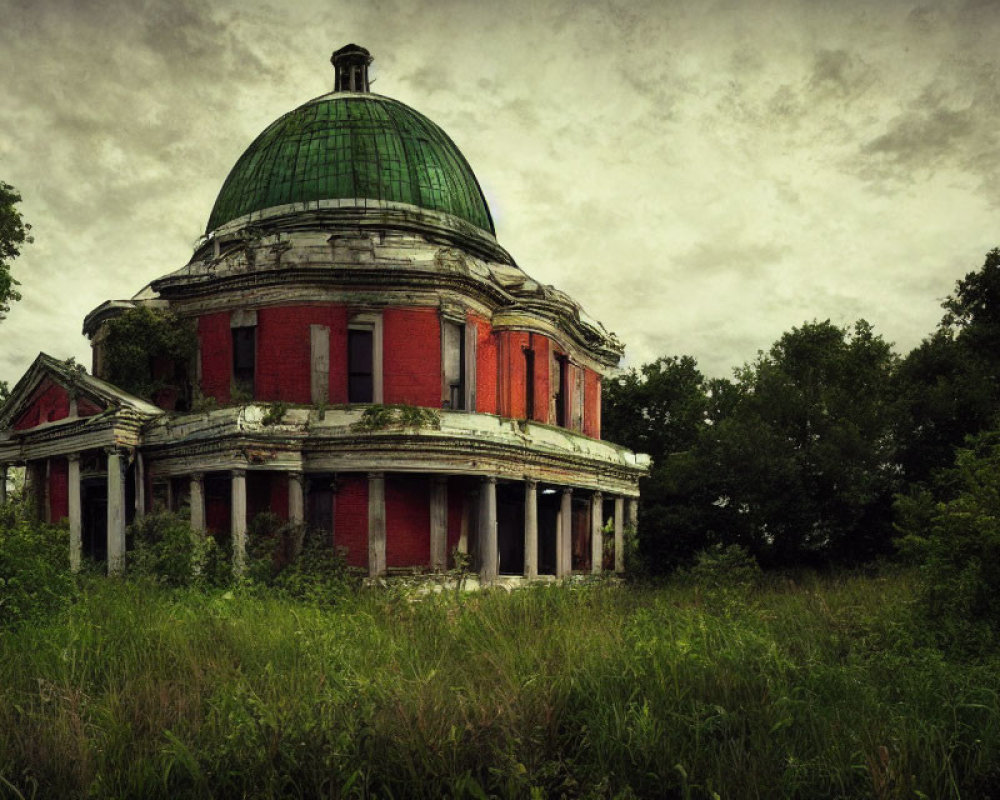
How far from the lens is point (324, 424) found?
1909cm

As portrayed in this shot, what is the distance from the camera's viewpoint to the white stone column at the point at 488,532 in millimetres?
19703

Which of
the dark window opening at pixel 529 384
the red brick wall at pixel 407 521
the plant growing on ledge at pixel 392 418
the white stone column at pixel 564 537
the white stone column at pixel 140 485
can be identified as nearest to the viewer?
the plant growing on ledge at pixel 392 418

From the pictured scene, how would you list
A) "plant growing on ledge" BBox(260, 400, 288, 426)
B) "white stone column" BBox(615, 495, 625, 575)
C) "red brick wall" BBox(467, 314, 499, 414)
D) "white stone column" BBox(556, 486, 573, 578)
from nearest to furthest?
1. "plant growing on ledge" BBox(260, 400, 288, 426)
2. "red brick wall" BBox(467, 314, 499, 414)
3. "white stone column" BBox(556, 486, 573, 578)
4. "white stone column" BBox(615, 495, 625, 575)

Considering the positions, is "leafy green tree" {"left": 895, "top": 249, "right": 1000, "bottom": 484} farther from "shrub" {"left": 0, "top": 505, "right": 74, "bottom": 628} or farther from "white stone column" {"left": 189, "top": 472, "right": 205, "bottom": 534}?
"shrub" {"left": 0, "top": 505, "right": 74, "bottom": 628}

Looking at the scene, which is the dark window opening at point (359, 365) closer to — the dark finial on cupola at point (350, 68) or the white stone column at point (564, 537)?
the white stone column at point (564, 537)

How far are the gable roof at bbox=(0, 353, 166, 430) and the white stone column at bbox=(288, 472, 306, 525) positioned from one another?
12.4ft

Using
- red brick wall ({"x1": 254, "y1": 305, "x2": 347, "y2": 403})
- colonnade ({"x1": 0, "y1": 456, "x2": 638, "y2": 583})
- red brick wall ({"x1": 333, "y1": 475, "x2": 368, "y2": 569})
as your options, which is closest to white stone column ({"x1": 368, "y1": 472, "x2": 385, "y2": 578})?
colonnade ({"x1": 0, "y1": 456, "x2": 638, "y2": 583})

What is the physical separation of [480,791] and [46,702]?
165 inches

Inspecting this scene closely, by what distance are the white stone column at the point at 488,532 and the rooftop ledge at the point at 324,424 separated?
1.06 meters

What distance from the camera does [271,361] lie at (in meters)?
21.2

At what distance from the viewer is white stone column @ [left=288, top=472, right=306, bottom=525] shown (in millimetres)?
18531

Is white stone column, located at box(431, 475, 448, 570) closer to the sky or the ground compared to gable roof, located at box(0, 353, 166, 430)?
closer to the ground

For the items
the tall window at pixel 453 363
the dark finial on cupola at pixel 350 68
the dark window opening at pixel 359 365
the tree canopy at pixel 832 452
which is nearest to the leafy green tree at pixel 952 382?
the tree canopy at pixel 832 452

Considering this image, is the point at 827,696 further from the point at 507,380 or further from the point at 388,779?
the point at 507,380
